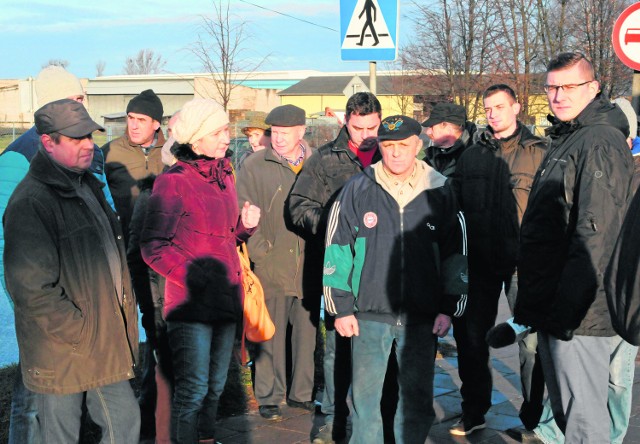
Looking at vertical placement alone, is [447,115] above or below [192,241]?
above

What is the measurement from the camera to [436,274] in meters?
4.92

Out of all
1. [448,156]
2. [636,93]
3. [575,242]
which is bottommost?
[575,242]

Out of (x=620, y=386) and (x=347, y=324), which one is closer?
(x=347, y=324)

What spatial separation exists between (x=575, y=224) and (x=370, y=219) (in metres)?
1.14

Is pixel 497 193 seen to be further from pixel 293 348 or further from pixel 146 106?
pixel 146 106

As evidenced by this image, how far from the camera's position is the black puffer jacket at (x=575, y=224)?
4141 mm

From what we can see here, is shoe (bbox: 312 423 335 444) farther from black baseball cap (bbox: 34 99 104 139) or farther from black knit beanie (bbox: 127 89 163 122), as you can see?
black baseball cap (bbox: 34 99 104 139)

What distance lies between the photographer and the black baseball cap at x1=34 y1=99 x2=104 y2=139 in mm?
4242

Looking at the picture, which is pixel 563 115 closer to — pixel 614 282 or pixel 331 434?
pixel 614 282

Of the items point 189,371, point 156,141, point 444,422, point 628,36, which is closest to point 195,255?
point 189,371

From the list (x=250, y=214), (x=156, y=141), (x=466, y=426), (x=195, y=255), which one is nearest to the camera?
(x=195, y=255)

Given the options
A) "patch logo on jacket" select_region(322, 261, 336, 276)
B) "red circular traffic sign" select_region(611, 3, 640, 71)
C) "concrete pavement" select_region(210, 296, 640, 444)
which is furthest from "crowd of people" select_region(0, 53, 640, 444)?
"red circular traffic sign" select_region(611, 3, 640, 71)

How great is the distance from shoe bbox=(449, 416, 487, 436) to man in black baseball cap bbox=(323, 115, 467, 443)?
3.61 feet

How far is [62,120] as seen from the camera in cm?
424
